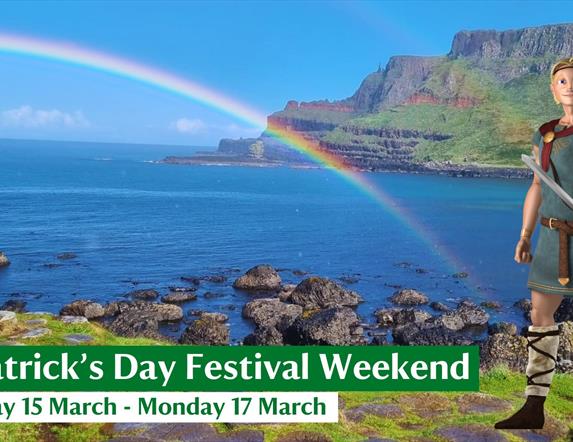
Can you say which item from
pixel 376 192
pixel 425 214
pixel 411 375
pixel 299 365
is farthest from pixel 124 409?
pixel 376 192

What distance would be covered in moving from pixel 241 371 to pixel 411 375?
211 centimetres

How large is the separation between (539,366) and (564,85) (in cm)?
296

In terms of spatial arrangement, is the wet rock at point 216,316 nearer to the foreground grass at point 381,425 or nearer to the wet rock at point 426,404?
the foreground grass at point 381,425

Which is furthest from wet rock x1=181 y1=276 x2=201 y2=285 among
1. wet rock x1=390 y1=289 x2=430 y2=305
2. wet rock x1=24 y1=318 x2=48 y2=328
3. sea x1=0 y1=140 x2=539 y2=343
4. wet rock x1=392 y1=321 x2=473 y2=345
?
wet rock x1=24 y1=318 x2=48 y2=328

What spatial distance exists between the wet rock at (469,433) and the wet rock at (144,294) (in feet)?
154

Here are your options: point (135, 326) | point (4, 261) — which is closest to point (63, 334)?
point (135, 326)

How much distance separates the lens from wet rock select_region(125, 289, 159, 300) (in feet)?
Answer: 173

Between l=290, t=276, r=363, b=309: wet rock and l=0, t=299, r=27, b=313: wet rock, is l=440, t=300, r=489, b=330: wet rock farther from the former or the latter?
l=0, t=299, r=27, b=313: wet rock

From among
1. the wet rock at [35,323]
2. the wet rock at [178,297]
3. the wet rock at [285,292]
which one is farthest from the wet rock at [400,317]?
the wet rock at [35,323]

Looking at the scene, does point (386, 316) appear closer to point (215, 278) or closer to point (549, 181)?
point (215, 278)

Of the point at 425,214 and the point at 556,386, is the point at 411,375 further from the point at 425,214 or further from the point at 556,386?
the point at 425,214

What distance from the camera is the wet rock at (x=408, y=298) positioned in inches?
2119

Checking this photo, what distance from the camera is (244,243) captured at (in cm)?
8550

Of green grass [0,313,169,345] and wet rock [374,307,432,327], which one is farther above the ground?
green grass [0,313,169,345]
